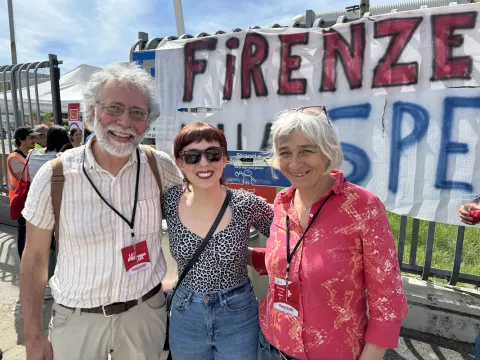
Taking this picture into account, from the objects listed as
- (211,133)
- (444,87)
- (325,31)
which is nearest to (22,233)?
(211,133)

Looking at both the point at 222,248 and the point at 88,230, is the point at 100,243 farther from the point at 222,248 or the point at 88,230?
the point at 222,248

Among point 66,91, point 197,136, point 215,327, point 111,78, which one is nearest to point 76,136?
point 111,78

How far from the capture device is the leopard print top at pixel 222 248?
5.48 feet

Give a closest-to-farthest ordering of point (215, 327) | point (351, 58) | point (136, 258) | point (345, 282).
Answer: point (345, 282) < point (215, 327) < point (136, 258) < point (351, 58)

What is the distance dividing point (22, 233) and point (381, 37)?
13.9 feet

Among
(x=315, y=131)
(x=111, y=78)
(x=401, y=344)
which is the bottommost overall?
(x=401, y=344)

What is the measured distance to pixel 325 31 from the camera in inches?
123

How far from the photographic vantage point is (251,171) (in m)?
3.61

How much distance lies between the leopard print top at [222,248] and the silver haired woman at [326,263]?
24 centimetres

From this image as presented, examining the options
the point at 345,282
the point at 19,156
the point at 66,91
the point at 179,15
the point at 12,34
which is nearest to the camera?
the point at 345,282

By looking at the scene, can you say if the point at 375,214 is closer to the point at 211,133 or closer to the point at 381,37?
the point at 211,133

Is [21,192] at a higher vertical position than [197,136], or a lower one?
lower

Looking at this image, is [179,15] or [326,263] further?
[179,15]

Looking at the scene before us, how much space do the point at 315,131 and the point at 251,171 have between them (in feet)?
7.25
